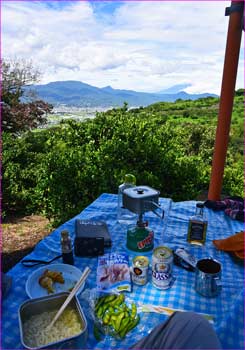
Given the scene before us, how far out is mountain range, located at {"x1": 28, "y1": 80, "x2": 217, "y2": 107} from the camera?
395 cm

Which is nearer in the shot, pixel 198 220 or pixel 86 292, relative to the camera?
pixel 86 292

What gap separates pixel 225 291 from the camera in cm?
124

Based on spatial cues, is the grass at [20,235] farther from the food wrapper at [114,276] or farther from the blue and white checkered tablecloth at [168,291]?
the food wrapper at [114,276]

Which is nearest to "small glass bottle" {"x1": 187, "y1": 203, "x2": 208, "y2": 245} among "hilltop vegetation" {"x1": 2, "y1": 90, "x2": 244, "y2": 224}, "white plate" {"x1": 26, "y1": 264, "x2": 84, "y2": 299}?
"white plate" {"x1": 26, "y1": 264, "x2": 84, "y2": 299}

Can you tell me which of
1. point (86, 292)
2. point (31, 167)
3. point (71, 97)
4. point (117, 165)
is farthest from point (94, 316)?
point (71, 97)

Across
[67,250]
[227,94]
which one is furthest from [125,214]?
[227,94]

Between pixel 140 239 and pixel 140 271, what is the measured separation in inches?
11.2

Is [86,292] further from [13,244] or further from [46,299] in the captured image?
[13,244]

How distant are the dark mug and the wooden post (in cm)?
149

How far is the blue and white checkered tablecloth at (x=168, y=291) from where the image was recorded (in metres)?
1.00

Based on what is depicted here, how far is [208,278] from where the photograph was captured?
3.80ft

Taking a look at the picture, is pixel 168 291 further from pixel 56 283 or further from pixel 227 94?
pixel 227 94

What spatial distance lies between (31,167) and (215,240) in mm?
2898

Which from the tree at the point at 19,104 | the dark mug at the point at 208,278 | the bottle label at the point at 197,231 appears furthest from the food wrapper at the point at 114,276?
the tree at the point at 19,104
